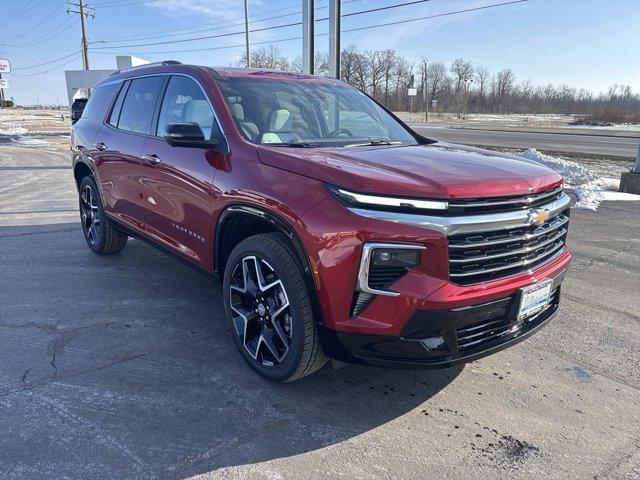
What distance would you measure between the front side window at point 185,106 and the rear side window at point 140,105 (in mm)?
223

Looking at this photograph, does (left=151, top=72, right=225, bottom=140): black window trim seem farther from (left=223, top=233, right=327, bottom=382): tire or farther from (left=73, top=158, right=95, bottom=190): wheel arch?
(left=73, top=158, right=95, bottom=190): wheel arch

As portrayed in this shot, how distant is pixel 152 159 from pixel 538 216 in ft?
9.54

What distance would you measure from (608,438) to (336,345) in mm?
1524

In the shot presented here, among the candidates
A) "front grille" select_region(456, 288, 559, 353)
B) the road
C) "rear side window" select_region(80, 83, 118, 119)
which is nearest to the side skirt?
"rear side window" select_region(80, 83, 118, 119)

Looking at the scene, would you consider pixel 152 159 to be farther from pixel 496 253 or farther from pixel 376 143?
pixel 496 253

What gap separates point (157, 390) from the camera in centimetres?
300

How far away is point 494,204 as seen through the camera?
2547mm

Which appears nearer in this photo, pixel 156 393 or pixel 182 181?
pixel 156 393

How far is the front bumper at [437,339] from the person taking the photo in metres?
2.41

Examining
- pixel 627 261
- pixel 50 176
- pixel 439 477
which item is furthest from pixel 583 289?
pixel 50 176

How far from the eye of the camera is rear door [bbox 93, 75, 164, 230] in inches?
171

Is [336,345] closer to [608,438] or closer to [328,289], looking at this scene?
[328,289]

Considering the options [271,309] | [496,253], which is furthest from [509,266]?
[271,309]

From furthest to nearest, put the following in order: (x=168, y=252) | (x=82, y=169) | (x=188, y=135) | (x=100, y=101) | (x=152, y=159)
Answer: (x=82, y=169)
(x=100, y=101)
(x=168, y=252)
(x=152, y=159)
(x=188, y=135)
